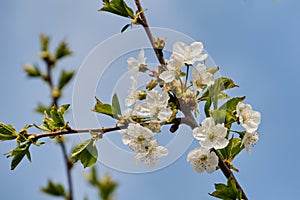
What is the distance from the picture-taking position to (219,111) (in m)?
1.06

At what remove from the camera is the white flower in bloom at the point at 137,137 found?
1025 mm

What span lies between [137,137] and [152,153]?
64 mm

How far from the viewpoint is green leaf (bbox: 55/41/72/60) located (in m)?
2.97

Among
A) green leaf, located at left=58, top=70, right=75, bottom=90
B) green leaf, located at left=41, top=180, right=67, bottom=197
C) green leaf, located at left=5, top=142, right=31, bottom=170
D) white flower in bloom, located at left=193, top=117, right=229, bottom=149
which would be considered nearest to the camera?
white flower in bloom, located at left=193, top=117, right=229, bottom=149

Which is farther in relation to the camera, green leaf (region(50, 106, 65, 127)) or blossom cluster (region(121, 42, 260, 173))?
green leaf (region(50, 106, 65, 127))

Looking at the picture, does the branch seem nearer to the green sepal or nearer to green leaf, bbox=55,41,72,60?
the green sepal

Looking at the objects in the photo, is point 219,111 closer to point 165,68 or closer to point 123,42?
point 165,68

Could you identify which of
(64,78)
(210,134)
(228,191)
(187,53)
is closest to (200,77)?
(187,53)

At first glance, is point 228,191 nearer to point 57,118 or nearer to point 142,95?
point 142,95

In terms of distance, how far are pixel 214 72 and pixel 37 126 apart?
1.63 feet

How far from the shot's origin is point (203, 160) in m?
1.07

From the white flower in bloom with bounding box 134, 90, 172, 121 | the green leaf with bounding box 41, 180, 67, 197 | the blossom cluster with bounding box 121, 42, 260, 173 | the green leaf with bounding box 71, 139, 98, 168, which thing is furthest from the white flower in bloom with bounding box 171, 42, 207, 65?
the green leaf with bounding box 41, 180, 67, 197

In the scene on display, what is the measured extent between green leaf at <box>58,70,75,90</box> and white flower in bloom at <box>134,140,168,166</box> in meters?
1.92

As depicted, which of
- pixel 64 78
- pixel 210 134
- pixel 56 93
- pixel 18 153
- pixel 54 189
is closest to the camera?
pixel 210 134
